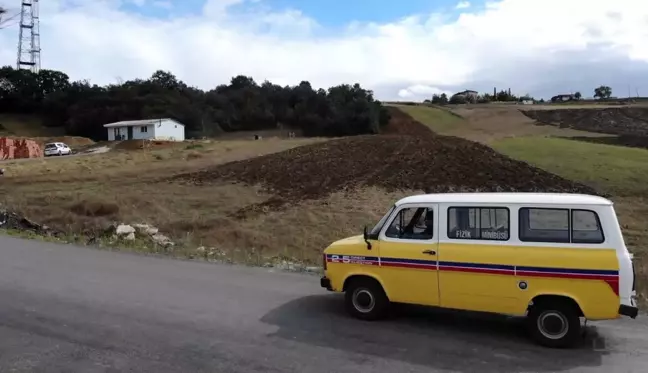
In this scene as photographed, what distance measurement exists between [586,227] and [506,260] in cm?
97

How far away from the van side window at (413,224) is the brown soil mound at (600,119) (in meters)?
64.2

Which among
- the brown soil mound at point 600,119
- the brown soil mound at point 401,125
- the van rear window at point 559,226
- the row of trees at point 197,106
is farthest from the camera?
the row of trees at point 197,106

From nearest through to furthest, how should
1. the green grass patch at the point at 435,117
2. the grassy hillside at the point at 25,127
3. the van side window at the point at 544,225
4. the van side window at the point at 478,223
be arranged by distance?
1. the van side window at the point at 544,225
2. the van side window at the point at 478,223
3. the green grass patch at the point at 435,117
4. the grassy hillside at the point at 25,127

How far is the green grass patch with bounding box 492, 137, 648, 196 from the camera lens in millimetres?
29344

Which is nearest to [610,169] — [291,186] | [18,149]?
[291,186]

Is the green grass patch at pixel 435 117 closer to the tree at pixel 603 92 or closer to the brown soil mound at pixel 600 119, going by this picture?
the brown soil mound at pixel 600 119

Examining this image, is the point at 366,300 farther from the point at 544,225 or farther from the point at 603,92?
the point at 603,92

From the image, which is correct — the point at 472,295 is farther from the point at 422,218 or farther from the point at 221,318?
the point at 221,318

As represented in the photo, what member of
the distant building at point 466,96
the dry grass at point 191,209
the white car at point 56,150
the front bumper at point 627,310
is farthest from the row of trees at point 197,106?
the front bumper at point 627,310

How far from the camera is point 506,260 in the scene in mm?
7230

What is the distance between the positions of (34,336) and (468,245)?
5.30 metres

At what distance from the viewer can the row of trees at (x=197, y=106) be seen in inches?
3698

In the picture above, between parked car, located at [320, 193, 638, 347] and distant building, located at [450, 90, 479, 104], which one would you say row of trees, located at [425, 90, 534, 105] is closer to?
distant building, located at [450, 90, 479, 104]

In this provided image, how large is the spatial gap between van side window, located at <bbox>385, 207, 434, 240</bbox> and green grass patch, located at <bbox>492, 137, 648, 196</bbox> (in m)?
23.1
